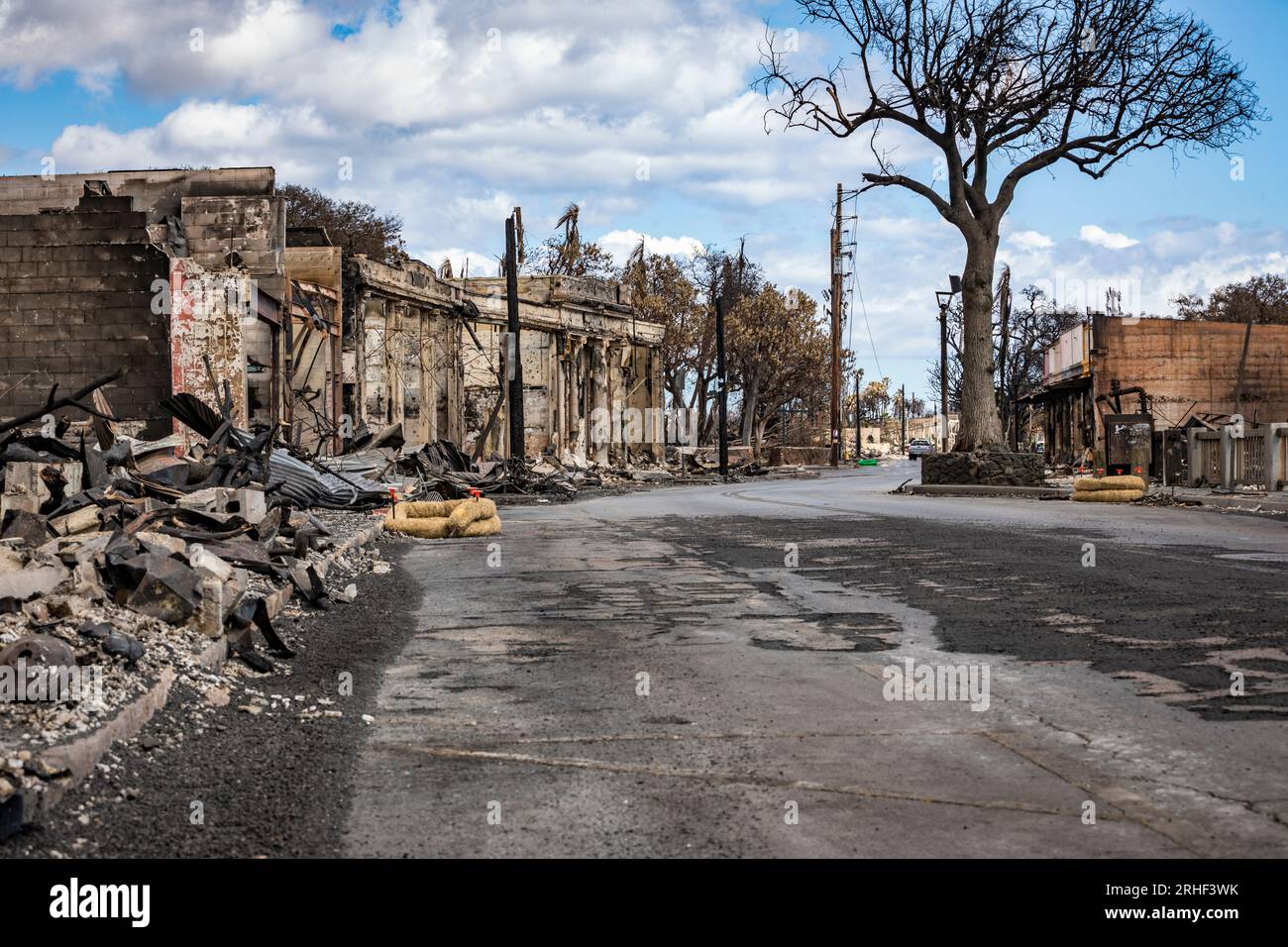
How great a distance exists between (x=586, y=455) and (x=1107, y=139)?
25360mm

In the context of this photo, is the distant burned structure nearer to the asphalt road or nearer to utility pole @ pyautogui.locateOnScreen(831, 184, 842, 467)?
the asphalt road

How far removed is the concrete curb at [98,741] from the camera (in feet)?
11.9

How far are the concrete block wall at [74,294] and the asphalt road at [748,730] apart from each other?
1748 cm

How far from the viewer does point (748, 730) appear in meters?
4.86

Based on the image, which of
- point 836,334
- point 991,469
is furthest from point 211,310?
point 836,334

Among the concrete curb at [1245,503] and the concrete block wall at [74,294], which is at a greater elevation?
the concrete block wall at [74,294]

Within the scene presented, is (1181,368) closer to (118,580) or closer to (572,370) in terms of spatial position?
(572,370)

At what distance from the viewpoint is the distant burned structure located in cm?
2448

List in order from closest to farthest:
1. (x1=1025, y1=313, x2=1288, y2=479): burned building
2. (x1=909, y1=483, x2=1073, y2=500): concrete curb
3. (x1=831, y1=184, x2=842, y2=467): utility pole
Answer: (x1=909, y1=483, x2=1073, y2=500): concrete curb < (x1=1025, y1=313, x2=1288, y2=479): burned building < (x1=831, y1=184, x2=842, y2=467): utility pole

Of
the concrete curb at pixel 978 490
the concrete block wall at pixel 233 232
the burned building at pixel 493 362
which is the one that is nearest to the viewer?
the concrete block wall at pixel 233 232

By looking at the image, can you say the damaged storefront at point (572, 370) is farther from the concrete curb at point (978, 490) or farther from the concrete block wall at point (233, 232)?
the concrete curb at point (978, 490)

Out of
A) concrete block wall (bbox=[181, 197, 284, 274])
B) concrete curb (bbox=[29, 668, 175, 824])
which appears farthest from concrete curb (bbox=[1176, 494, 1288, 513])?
concrete block wall (bbox=[181, 197, 284, 274])

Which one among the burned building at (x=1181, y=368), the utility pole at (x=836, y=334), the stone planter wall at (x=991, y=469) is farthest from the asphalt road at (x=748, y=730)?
the utility pole at (x=836, y=334)

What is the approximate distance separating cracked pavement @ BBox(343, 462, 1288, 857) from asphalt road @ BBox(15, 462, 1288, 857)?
17mm
